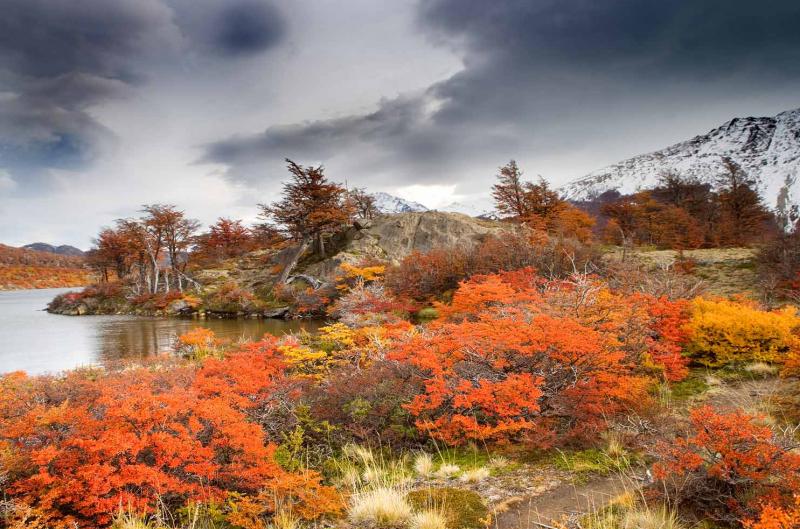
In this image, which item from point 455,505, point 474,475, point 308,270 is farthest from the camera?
point 308,270

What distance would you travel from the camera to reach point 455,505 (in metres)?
4.15

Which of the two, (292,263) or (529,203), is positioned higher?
(529,203)

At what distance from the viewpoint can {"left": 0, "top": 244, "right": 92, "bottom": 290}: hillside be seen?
86250 mm

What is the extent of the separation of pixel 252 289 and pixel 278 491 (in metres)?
27.7

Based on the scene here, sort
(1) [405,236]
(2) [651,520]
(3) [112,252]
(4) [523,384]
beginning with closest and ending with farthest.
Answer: (2) [651,520] → (4) [523,384] → (1) [405,236] → (3) [112,252]

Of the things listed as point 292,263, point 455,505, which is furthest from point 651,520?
point 292,263

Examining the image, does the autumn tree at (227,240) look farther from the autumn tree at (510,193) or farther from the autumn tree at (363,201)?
the autumn tree at (510,193)

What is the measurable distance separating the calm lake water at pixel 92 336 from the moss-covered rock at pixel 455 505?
12.6 metres

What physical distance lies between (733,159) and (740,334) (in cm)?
12793

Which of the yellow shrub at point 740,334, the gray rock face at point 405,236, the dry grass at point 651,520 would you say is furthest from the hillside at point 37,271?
the dry grass at point 651,520

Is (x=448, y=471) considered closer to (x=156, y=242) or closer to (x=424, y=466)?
(x=424, y=466)

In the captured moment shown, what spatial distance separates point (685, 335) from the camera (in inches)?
358

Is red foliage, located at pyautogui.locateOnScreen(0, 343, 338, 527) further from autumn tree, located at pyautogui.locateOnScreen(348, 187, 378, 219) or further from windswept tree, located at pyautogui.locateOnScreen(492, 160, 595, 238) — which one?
autumn tree, located at pyautogui.locateOnScreen(348, 187, 378, 219)

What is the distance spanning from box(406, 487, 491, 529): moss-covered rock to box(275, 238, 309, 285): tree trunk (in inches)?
1014
